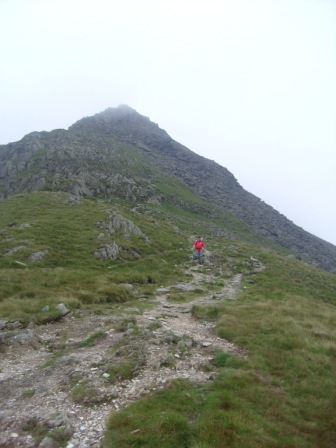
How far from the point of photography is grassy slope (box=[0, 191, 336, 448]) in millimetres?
9406

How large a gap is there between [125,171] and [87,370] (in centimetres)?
10447

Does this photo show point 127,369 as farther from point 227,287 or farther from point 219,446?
point 227,287

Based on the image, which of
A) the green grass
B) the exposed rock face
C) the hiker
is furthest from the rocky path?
the exposed rock face

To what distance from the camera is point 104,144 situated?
14038 cm

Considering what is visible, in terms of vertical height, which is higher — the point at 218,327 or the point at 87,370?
the point at 218,327

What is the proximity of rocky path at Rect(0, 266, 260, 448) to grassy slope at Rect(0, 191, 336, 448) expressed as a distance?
2.87 feet

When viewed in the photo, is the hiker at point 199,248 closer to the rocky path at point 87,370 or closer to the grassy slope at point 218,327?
the grassy slope at point 218,327

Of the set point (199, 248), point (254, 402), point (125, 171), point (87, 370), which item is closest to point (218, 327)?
point (254, 402)

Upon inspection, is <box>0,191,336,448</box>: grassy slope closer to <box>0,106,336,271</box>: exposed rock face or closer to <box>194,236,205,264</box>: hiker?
<box>194,236,205,264</box>: hiker

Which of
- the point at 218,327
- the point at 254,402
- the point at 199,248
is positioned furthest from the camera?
the point at 199,248

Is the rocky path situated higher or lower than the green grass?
lower

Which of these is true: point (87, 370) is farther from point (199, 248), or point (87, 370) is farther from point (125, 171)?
point (125, 171)

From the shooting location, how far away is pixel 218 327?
59.2 ft

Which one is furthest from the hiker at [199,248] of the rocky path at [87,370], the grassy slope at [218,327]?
the rocky path at [87,370]
